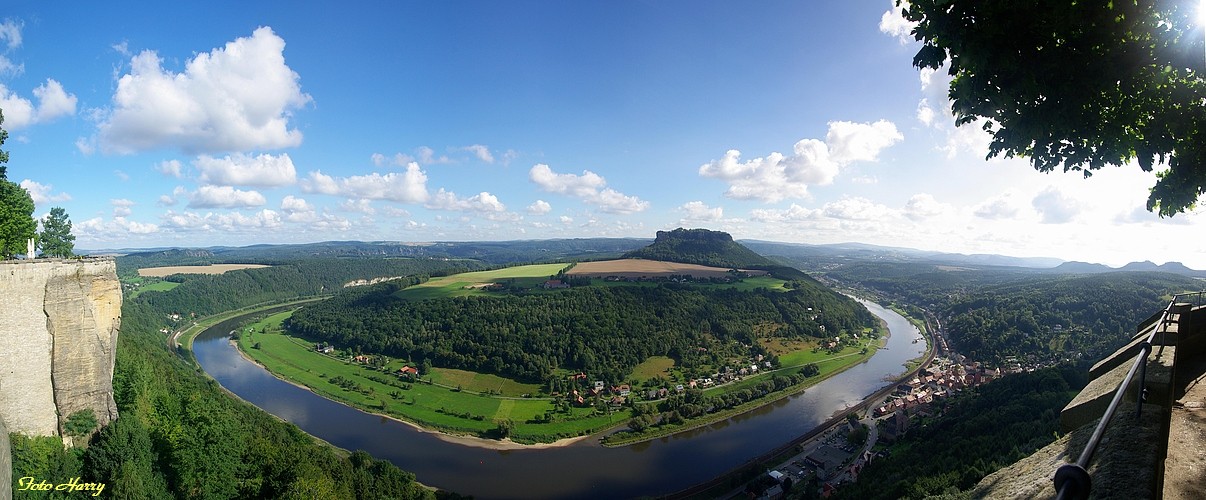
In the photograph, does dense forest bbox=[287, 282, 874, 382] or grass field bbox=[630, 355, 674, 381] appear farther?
dense forest bbox=[287, 282, 874, 382]

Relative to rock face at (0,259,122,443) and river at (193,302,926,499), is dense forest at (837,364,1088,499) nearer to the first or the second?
river at (193,302,926,499)

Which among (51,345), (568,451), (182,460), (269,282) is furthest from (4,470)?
(269,282)

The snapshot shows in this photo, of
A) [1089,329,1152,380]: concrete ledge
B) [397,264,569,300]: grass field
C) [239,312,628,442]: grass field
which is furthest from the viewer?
[397,264,569,300]: grass field

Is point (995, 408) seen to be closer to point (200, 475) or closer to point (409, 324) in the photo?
point (200, 475)

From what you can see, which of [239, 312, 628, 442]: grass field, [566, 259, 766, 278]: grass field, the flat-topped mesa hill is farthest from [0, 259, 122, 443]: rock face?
the flat-topped mesa hill

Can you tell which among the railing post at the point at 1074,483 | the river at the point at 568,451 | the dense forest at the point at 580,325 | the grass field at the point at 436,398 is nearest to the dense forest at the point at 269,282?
the dense forest at the point at 580,325

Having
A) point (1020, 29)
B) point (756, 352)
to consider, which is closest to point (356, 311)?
point (756, 352)

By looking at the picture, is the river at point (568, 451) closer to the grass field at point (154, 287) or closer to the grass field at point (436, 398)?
the grass field at point (436, 398)
